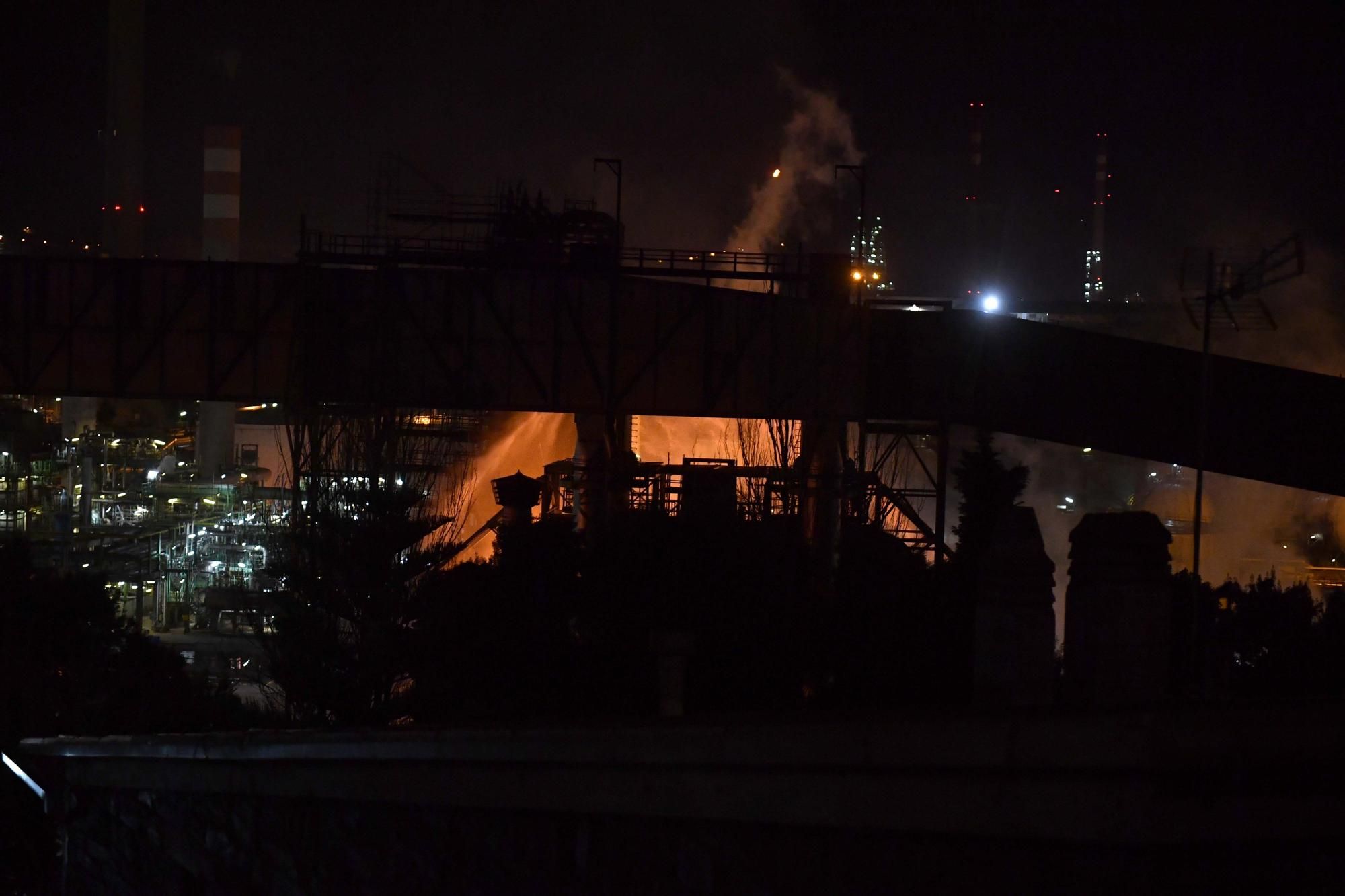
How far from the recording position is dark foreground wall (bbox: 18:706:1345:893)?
162 inches

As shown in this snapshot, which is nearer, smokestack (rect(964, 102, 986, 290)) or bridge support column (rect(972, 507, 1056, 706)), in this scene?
bridge support column (rect(972, 507, 1056, 706))

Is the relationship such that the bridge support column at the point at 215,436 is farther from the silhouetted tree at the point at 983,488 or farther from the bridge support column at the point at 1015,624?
the bridge support column at the point at 1015,624

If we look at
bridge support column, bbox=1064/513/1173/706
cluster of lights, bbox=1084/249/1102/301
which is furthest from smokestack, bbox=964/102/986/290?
bridge support column, bbox=1064/513/1173/706

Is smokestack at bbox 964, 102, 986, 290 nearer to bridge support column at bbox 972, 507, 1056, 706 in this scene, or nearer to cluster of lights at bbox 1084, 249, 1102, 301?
cluster of lights at bbox 1084, 249, 1102, 301

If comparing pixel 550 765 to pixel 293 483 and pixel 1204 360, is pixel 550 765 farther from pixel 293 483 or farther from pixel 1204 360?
pixel 293 483

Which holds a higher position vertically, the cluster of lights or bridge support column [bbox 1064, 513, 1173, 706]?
the cluster of lights

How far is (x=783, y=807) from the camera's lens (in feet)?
16.2

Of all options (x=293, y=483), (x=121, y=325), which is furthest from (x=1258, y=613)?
(x=121, y=325)

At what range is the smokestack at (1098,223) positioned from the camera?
93812 millimetres

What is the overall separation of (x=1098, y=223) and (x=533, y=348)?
280ft

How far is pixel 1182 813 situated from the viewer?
4.09 metres

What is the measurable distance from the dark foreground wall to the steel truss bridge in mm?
13441

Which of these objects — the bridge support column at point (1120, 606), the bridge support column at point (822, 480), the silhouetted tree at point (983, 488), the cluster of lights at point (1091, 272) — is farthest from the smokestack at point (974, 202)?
the bridge support column at point (1120, 606)

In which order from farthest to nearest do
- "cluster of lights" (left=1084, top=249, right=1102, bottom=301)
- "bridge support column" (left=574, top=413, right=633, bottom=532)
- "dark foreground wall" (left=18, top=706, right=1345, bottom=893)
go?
"cluster of lights" (left=1084, top=249, right=1102, bottom=301) → "bridge support column" (left=574, top=413, right=633, bottom=532) → "dark foreground wall" (left=18, top=706, right=1345, bottom=893)
